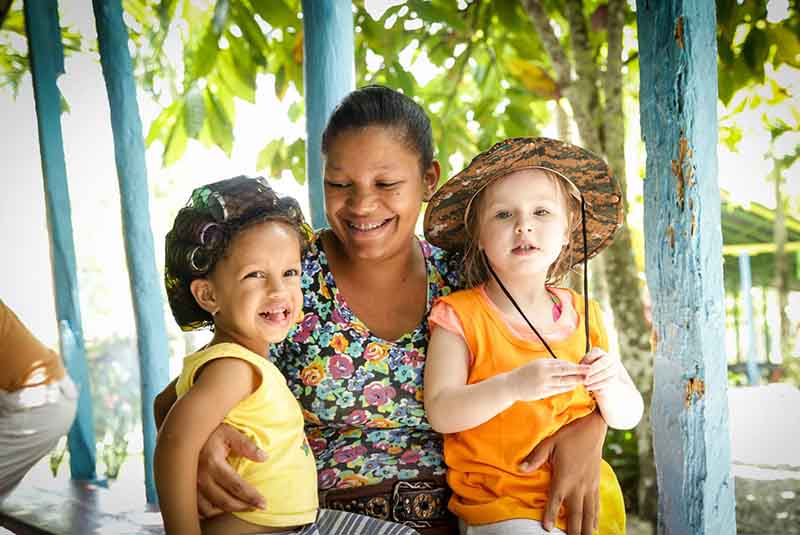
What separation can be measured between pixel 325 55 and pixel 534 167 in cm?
111

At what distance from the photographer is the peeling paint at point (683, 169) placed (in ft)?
7.20

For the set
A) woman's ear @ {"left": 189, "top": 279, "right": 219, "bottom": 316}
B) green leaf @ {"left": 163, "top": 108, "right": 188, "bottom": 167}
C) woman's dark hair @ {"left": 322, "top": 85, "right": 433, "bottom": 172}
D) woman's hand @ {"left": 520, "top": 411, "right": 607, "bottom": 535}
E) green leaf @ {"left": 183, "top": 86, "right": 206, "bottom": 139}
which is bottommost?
woman's hand @ {"left": 520, "top": 411, "right": 607, "bottom": 535}

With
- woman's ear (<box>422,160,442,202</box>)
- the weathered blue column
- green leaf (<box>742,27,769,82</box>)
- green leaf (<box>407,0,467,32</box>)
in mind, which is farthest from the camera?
green leaf (<box>407,0,467,32</box>)

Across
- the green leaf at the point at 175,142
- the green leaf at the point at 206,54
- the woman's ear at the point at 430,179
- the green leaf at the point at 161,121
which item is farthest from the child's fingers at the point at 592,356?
the green leaf at the point at 161,121

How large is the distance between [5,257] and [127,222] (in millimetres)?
489

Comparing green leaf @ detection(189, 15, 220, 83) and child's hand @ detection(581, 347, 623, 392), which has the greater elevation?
green leaf @ detection(189, 15, 220, 83)

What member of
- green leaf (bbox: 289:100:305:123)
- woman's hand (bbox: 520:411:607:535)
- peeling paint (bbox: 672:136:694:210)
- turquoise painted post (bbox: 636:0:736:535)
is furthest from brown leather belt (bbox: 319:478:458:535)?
green leaf (bbox: 289:100:305:123)

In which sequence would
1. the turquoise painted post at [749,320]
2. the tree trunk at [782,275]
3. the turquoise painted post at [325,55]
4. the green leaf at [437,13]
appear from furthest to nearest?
the turquoise painted post at [749,320] < the tree trunk at [782,275] < the green leaf at [437,13] < the turquoise painted post at [325,55]

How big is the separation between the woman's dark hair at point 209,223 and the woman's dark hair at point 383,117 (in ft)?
1.04

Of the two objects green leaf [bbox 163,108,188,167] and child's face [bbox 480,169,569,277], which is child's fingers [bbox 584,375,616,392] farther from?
green leaf [bbox 163,108,188,167]

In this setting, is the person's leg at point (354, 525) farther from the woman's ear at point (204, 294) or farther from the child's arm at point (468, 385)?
the woman's ear at point (204, 294)

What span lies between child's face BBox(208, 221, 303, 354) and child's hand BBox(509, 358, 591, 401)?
0.57m

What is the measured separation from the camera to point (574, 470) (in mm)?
2041

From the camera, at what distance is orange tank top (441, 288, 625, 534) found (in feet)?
6.75
